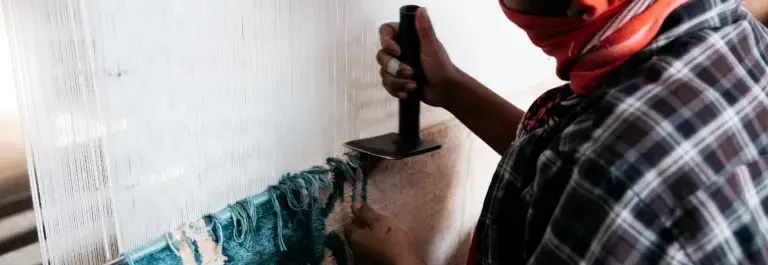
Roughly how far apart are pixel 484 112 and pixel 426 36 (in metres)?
0.17

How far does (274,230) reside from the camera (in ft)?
3.03

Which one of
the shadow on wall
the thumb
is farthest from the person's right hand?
the shadow on wall

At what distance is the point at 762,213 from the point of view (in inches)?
27.2

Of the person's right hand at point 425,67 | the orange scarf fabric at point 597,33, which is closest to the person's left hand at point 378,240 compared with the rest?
the person's right hand at point 425,67

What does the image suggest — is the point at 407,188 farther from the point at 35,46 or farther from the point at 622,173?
the point at 35,46

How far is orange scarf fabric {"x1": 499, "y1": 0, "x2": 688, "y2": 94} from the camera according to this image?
69 centimetres

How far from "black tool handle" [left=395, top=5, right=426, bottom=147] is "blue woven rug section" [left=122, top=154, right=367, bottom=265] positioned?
0.08 metres

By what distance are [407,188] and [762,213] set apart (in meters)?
0.56

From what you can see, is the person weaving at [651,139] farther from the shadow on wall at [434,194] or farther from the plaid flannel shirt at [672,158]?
the shadow on wall at [434,194]

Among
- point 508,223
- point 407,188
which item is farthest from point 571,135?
point 407,188

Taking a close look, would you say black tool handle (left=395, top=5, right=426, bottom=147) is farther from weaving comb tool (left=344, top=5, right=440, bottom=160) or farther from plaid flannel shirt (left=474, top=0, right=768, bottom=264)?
plaid flannel shirt (left=474, top=0, right=768, bottom=264)

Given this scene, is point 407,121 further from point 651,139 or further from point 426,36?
point 651,139

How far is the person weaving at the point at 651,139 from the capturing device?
65 cm

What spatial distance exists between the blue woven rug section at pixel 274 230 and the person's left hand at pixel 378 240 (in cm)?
4
